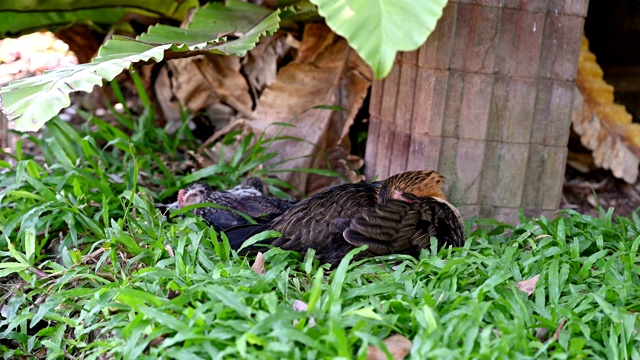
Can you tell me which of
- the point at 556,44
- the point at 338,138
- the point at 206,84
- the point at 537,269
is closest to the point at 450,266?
the point at 537,269

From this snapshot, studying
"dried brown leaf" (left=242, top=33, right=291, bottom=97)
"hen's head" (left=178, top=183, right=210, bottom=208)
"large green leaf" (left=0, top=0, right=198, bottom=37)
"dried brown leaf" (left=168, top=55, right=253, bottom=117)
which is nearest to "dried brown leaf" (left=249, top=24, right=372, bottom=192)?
"dried brown leaf" (left=242, top=33, right=291, bottom=97)

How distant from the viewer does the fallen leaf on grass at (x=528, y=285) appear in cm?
277

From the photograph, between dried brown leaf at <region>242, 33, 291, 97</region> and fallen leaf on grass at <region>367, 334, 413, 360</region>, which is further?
dried brown leaf at <region>242, 33, 291, 97</region>

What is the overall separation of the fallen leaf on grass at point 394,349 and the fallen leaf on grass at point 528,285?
23.6 inches

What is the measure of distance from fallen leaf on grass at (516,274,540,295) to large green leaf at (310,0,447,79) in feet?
3.06

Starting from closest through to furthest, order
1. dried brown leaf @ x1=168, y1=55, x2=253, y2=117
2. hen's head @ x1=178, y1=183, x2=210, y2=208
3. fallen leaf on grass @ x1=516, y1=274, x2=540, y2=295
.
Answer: fallen leaf on grass @ x1=516, y1=274, x2=540, y2=295 < hen's head @ x1=178, y1=183, x2=210, y2=208 < dried brown leaf @ x1=168, y1=55, x2=253, y2=117

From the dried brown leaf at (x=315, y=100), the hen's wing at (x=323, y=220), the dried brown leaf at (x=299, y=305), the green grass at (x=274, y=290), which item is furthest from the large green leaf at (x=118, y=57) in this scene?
the dried brown leaf at (x=299, y=305)

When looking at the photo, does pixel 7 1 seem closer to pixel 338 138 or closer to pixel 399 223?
pixel 338 138

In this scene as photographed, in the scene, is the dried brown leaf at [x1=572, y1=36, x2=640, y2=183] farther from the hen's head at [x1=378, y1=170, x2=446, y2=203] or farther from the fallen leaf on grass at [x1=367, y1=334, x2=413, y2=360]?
the fallen leaf on grass at [x1=367, y1=334, x2=413, y2=360]

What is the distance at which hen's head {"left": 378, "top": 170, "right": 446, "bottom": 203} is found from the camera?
135 inches

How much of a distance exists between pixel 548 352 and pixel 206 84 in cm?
324

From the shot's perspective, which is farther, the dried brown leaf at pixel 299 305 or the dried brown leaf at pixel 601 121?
the dried brown leaf at pixel 601 121

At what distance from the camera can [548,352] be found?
7.87 ft

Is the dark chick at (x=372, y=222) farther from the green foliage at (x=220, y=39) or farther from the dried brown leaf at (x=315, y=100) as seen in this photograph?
the dried brown leaf at (x=315, y=100)
